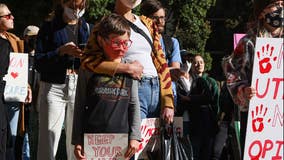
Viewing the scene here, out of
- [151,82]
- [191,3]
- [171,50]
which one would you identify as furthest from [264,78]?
[191,3]

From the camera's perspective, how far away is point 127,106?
488 cm

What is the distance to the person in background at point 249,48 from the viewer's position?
4.84 m

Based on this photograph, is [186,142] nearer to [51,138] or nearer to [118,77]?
[118,77]

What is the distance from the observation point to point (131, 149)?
15.9ft

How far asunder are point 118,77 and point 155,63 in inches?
22.7

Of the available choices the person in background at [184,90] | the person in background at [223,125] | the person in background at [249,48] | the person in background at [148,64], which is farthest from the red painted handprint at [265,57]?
the person in background at [184,90]

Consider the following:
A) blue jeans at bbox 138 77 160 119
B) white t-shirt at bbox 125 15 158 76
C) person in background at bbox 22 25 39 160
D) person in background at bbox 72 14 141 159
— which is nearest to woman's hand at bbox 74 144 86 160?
person in background at bbox 72 14 141 159

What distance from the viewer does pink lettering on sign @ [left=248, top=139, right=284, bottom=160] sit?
15.6 ft

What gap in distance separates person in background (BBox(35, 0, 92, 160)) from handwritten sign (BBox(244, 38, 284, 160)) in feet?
6.48

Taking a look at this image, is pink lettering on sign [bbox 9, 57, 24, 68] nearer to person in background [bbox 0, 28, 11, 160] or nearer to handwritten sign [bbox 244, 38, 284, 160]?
person in background [bbox 0, 28, 11, 160]

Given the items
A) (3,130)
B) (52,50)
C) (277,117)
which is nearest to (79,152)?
(277,117)

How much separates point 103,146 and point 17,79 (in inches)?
109

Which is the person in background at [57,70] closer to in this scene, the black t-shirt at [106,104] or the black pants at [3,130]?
the black pants at [3,130]

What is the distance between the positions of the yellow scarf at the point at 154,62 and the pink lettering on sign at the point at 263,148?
783 millimetres
